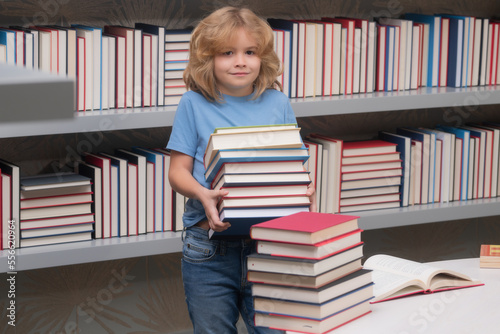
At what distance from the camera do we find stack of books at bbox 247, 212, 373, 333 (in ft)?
4.16

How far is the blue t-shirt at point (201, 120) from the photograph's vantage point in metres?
1.60

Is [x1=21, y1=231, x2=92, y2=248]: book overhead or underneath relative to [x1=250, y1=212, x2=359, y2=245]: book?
underneath

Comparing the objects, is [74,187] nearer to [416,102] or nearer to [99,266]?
[99,266]

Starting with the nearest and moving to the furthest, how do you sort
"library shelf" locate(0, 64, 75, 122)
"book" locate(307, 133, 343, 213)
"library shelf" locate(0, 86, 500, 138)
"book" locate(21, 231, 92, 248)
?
1. "library shelf" locate(0, 64, 75, 122)
2. "library shelf" locate(0, 86, 500, 138)
3. "book" locate(21, 231, 92, 248)
4. "book" locate(307, 133, 343, 213)

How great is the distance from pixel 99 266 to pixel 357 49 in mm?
1294

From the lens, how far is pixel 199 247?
158 cm

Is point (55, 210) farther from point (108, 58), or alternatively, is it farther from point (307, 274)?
point (307, 274)

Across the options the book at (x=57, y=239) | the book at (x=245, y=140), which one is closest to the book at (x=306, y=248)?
the book at (x=245, y=140)

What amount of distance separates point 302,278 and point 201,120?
0.50 m

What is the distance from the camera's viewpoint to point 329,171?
2.62 metres

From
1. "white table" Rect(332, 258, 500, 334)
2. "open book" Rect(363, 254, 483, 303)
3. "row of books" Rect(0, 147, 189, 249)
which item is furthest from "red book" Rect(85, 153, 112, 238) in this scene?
"white table" Rect(332, 258, 500, 334)

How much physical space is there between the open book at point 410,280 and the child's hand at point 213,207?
1.18 feet

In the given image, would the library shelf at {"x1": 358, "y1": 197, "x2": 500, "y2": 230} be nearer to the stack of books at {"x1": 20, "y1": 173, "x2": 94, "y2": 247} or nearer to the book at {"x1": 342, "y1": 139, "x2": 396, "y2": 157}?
the book at {"x1": 342, "y1": 139, "x2": 396, "y2": 157}

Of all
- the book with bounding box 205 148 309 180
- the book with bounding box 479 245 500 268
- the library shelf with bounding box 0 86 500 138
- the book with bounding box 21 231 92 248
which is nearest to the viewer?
the book with bounding box 205 148 309 180
